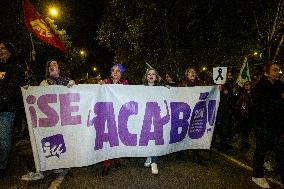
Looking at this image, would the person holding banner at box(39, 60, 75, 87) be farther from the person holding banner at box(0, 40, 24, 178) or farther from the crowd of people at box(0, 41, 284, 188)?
the person holding banner at box(0, 40, 24, 178)

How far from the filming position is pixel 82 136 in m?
5.86

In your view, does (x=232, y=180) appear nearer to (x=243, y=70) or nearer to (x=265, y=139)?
(x=265, y=139)

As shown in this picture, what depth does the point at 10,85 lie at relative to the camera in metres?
5.84

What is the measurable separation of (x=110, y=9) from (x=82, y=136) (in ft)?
59.3

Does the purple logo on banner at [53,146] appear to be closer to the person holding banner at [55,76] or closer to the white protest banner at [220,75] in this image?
the person holding banner at [55,76]

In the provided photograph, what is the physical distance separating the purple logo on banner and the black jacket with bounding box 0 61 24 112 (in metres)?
0.78

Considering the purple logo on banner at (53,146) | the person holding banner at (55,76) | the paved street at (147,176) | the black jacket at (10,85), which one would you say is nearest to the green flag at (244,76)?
the paved street at (147,176)

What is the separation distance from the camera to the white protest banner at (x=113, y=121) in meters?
5.68

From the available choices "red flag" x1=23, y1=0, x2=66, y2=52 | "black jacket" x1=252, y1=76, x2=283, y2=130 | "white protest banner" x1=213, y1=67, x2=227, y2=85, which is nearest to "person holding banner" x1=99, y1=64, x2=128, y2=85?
"black jacket" x1=252, y1=76, x2=283, y2=130

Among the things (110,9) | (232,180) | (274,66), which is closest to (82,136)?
(232,180)

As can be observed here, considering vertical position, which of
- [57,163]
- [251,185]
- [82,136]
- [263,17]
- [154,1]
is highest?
[154,1]

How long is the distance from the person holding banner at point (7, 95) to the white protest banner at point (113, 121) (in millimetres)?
322

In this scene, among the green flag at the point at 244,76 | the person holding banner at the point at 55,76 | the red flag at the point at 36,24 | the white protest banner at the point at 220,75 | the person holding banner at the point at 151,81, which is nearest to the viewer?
the person holding banner at the point at 55,76

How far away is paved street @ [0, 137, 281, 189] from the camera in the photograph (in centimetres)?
543
